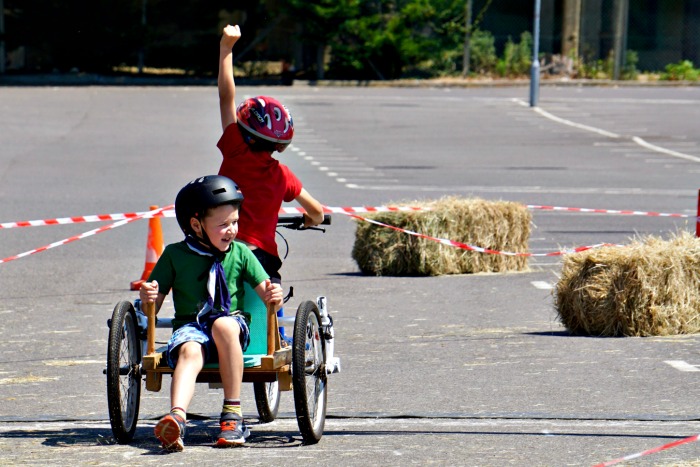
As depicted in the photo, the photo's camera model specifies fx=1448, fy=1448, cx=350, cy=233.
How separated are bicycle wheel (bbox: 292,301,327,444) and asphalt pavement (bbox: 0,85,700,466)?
117 millimetres

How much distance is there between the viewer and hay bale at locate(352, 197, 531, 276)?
1331 cm

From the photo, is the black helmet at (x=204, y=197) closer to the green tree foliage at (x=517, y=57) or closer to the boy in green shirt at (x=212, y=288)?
the boy in green shirt at (x=212, y=288)

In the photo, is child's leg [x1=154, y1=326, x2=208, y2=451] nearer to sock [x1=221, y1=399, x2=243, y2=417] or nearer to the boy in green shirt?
the boy in green shirt

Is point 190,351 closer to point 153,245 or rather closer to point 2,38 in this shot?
point 153,245

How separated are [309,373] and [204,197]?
93 centimetres

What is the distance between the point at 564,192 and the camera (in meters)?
21.8

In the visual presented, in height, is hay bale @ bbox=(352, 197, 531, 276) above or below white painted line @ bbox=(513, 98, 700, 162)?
above

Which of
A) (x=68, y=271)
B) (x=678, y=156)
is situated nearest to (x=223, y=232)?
(x=68, y=271)

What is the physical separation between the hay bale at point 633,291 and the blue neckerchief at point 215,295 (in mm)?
3980

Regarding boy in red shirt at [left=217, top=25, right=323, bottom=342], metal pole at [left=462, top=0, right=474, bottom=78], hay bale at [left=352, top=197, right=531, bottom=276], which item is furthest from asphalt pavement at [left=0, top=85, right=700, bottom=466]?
metal pole at [left=462, top=0, right=474, bottom=78]

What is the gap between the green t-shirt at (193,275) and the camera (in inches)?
254

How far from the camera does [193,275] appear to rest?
646cm

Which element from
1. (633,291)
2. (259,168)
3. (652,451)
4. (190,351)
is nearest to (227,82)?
(259,168)

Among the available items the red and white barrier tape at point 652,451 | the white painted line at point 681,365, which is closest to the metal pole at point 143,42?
the white painted line at point 681,365
